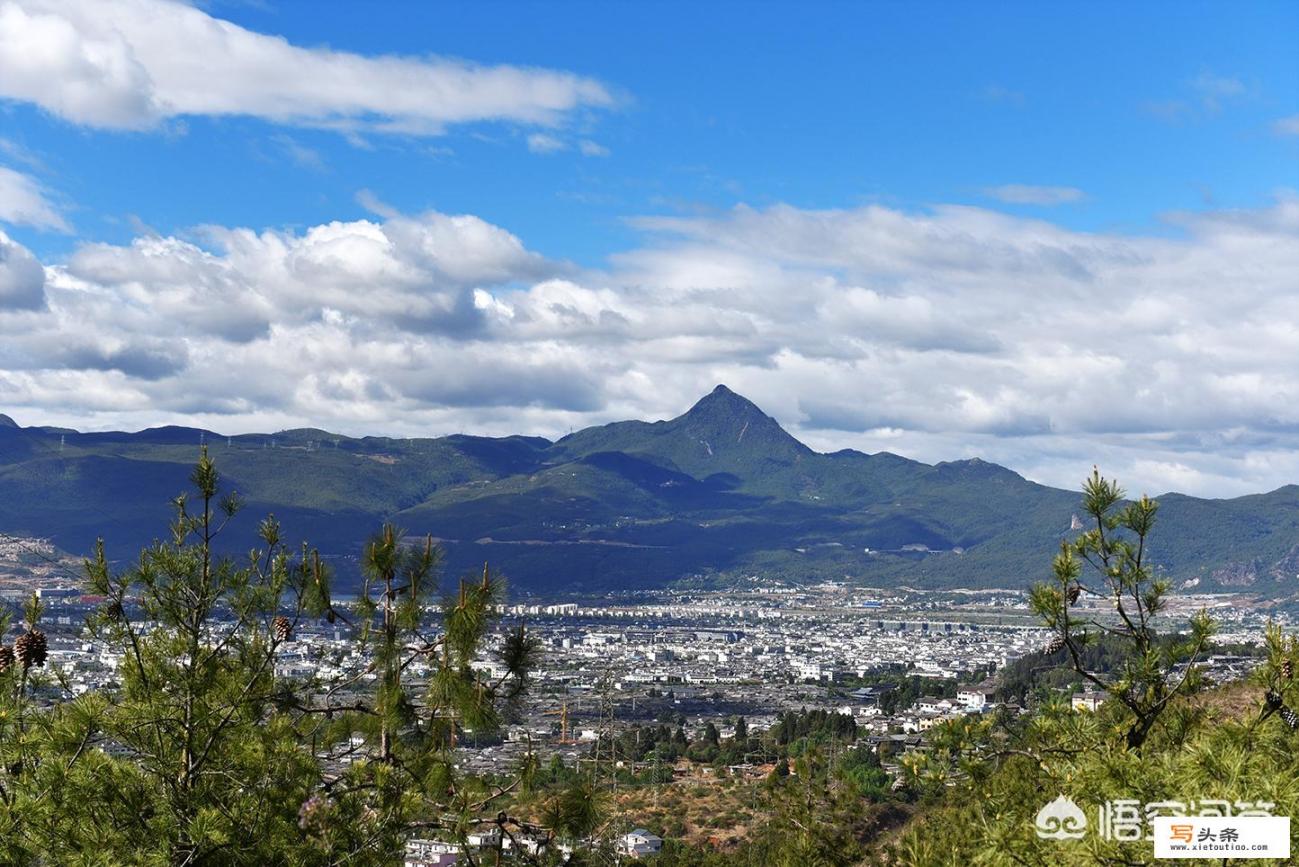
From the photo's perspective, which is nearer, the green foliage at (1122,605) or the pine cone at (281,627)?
the green foliage at (1122,605)

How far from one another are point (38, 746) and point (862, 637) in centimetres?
13880

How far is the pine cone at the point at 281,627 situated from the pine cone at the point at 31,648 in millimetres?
1154

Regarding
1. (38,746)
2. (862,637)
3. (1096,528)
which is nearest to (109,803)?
(38,746)

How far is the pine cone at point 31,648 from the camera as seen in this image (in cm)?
605

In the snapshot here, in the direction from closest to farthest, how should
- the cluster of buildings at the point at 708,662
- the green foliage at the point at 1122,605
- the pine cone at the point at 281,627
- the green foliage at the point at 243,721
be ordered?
the green foliage at the point at 243,721
the green foliage at the point at 1122,605
the pine cone at the point at 281,627
the cluster of buildings at the point at 708,662

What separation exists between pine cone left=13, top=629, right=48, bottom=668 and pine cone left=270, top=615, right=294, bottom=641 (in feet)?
3.79

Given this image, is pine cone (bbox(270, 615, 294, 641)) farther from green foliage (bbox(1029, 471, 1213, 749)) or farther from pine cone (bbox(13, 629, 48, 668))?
green foliage (bbox(1029, 471, 1213, 749))

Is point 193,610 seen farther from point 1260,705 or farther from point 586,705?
point 586,705

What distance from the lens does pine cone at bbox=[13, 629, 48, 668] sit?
19.9ft

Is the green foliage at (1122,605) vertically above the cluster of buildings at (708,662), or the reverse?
the green foliage at (1122,605)

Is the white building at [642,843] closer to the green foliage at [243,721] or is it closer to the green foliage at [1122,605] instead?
the green foliage at [243,721]

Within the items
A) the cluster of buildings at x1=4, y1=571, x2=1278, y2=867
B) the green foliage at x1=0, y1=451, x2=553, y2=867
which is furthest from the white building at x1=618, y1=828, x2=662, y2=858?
the green foliage at x1=0, y1=451, x2=553, y2=867

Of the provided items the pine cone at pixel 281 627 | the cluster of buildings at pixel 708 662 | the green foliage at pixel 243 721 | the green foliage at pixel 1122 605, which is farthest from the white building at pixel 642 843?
the green foliage at pixel 1122 605

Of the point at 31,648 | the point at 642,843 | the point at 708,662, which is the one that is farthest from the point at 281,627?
the point at 708,662
